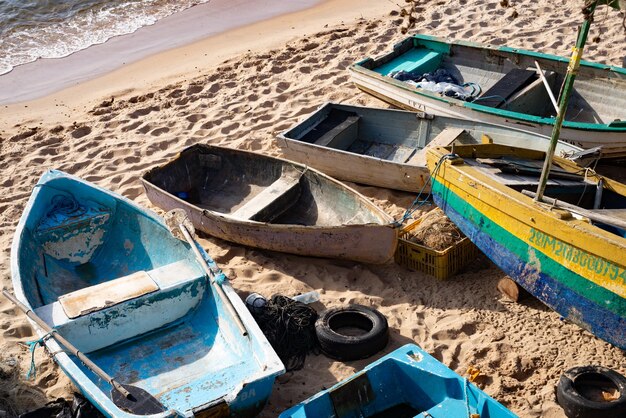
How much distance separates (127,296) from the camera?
6.23 meters

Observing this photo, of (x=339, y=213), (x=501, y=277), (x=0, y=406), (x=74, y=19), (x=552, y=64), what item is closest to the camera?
(x=0, y=406)

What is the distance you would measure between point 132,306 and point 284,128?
4832 mm

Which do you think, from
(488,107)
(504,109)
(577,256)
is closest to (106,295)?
(577,256)

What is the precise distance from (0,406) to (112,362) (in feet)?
3.00

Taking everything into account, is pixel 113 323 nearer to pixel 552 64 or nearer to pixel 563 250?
pixel 563 250

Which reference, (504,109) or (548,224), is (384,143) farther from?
(548,224)

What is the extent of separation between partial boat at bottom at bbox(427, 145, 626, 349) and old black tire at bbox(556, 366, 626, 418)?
381mm

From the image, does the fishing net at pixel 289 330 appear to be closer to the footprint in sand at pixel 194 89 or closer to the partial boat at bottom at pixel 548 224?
the partial boat at bottom at pixel 548 224

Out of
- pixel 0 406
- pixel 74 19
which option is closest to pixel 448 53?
pixel 0 406

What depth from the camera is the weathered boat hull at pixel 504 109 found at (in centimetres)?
827

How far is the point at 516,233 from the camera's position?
6.41 metres

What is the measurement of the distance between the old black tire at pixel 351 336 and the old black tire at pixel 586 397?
5.09 ft

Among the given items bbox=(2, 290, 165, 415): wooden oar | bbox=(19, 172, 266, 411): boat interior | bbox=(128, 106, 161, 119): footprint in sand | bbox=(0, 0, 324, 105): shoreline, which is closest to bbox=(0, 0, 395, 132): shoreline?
bbox=(0, 0, 324, 105): shoreline

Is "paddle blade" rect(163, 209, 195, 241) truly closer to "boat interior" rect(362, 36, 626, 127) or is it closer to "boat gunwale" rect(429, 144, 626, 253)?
"boat gunwale" rect(429, 144, 626, 253)
